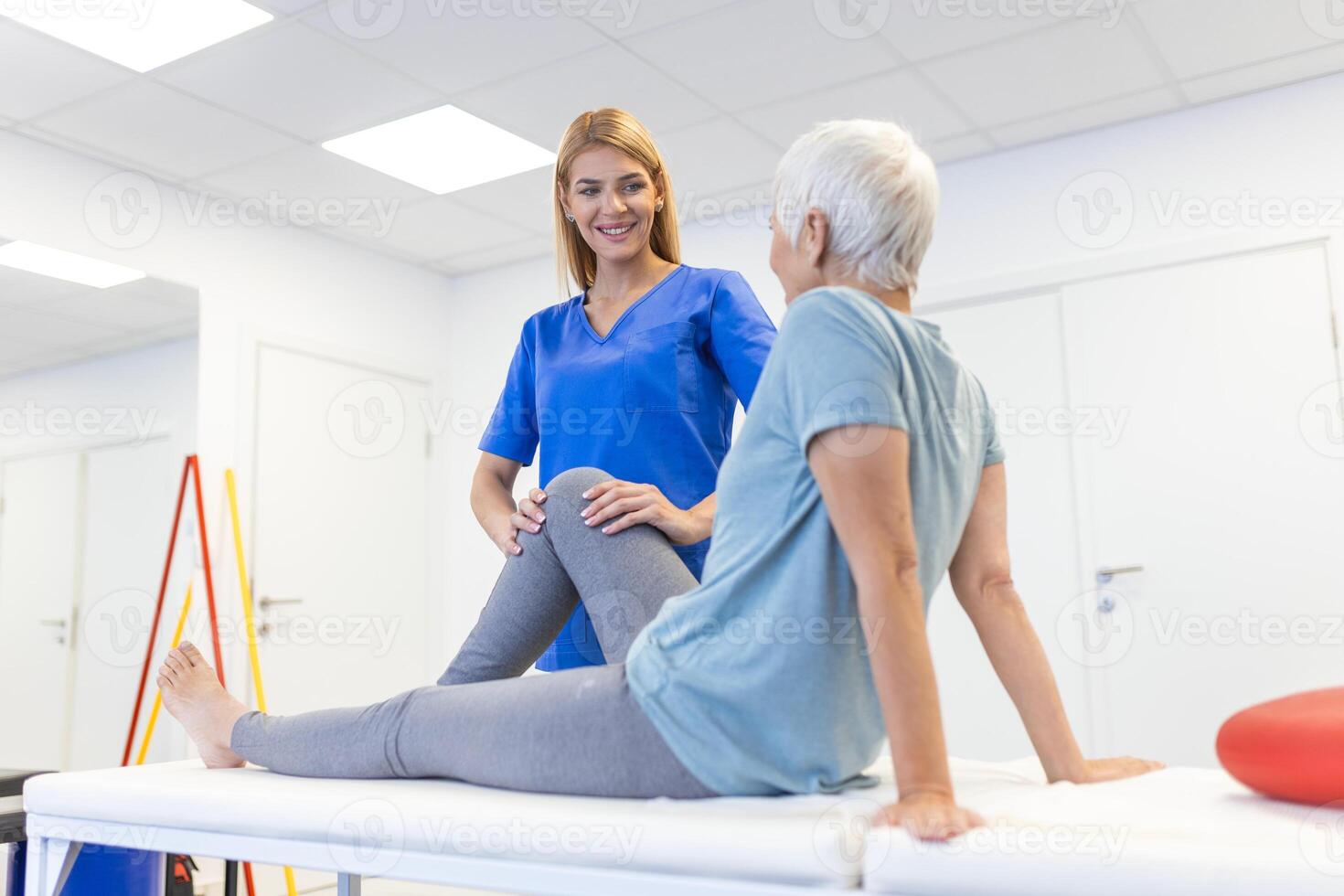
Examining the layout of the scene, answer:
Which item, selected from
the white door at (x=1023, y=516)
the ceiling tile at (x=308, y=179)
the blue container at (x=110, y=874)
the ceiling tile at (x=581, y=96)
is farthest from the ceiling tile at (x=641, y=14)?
the blue container at (x=110, y=874)

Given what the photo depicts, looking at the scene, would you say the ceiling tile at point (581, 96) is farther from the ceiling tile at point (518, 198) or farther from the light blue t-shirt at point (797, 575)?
the light blue t-shirt at point (797, 575)

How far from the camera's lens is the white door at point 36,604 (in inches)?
130

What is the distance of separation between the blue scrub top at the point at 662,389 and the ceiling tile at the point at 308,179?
7.89 feet

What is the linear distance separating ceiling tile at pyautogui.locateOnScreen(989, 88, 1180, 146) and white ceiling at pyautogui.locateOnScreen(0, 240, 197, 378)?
2819 millimetres

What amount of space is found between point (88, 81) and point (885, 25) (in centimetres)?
219

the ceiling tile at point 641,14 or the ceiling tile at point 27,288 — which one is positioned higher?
the ceiling tile at point 641,14

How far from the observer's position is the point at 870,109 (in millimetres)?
3500

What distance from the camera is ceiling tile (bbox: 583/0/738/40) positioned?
2812mm

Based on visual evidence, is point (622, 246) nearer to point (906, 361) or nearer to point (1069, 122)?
point (906, 361)

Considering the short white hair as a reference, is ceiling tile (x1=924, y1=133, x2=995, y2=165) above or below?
above

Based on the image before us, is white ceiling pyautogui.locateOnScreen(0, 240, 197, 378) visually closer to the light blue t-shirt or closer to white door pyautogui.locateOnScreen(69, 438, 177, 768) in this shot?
white door pyautogui.locateOnScreen(69, 438, 177, 768)

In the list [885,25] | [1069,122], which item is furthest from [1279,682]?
[885,25]

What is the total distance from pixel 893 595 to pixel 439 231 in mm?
3910

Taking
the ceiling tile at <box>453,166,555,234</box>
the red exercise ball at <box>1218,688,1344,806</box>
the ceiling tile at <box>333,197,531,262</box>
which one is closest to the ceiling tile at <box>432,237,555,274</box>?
the ceiling tile at <box>333,197,531,262</box>
